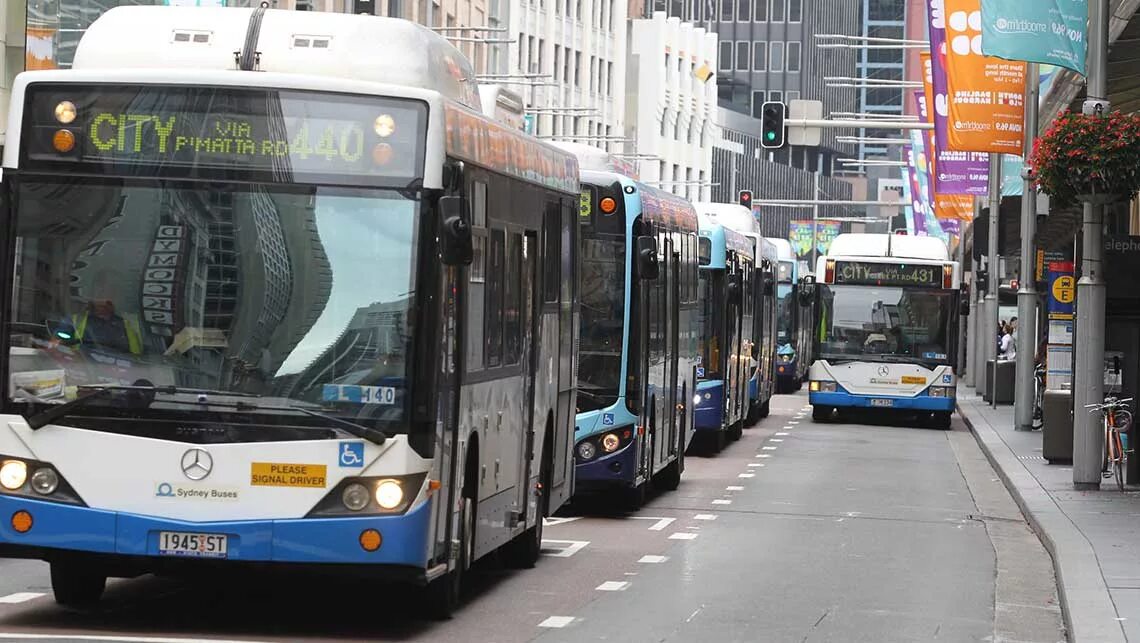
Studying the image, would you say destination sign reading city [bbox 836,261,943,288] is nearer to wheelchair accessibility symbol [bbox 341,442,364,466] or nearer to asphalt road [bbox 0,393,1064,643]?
asphalt road [bbox 0,393,1064,643]

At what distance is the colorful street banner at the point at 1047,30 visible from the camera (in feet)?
70.7

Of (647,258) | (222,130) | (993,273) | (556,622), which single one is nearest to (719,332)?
(647,258)

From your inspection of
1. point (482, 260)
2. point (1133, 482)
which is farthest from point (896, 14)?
point (482, 260)

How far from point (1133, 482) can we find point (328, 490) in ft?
47.9

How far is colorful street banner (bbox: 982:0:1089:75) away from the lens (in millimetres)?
21547

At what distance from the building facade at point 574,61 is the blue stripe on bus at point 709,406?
196ft

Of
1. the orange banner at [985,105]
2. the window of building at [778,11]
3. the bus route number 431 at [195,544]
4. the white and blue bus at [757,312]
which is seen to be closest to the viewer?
the bus route number 431 at [195,544]

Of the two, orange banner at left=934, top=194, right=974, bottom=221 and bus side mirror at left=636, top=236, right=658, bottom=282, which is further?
orange banner at left=934, top=194, right=974, bottom=221

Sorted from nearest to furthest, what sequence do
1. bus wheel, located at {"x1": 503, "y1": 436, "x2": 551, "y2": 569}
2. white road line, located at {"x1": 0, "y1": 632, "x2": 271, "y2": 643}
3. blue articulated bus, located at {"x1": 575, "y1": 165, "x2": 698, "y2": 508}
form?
white road line, located at {"x1": 0, "y1": 632, "x2": 271, "y2": 643} → bus wheel, located at {"x1": 503, "y1": 436, "x2": 551, "y2": 569} → blue articulated bus, located at {"x1": 575, "y1": 165, "x2": 698, "y2": 508}

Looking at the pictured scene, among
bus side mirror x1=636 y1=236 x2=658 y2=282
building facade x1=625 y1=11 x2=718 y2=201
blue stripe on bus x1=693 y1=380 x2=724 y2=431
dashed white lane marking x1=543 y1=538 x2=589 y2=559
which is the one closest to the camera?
dashed white lane marking x1=543 y1=538 x2=589 y2=559

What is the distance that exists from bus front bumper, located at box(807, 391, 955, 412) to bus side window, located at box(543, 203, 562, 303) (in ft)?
78.6

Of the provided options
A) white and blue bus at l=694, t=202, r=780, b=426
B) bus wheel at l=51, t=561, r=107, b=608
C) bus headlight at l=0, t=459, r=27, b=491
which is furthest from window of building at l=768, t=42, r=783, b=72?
bus headlight at l=0, t=459, r=27, b=491

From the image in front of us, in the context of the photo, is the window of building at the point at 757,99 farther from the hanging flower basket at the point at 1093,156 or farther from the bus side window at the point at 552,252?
the bus side window at the point at 552,252

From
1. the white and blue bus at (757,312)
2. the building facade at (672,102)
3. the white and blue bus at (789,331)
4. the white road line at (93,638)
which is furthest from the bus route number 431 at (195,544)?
the building facade at (672,102)
